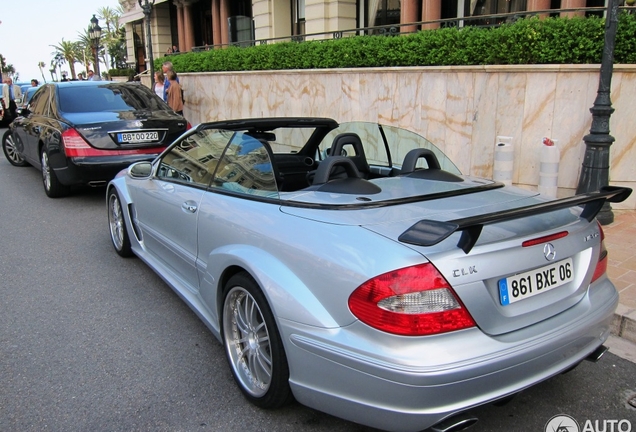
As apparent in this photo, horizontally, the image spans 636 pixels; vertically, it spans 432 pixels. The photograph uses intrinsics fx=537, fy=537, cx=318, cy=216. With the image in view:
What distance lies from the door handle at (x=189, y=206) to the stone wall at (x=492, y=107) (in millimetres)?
5226

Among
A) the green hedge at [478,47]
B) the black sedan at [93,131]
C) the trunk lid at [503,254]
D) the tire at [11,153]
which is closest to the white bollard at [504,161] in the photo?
the green hedge at [478,47]

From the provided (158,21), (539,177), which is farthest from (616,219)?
(158,21)

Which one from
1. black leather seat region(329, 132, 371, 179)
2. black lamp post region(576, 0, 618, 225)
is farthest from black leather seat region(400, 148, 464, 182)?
black lamp post region(576, 0, 618, 225)

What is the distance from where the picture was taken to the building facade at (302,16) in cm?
1260

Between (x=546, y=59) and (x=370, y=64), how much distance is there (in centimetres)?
344

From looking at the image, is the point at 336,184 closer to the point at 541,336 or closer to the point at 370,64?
the point at 541,336

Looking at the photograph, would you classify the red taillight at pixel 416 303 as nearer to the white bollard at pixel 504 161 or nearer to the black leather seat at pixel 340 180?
the black leather seat at pixel 340 180

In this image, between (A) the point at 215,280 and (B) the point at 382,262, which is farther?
(A) the point at 215,280

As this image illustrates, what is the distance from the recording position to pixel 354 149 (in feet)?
12.8

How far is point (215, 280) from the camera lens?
124 inches

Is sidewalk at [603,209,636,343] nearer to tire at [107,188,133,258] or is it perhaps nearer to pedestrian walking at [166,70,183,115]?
tire at [107,188,133,258]

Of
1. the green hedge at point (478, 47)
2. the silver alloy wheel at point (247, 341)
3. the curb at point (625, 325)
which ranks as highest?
the green hedge at point (478, 47)

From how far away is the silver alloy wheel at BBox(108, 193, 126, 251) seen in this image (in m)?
5.28

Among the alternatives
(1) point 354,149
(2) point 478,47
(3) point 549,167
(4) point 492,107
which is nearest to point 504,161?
(3) point 549,167
